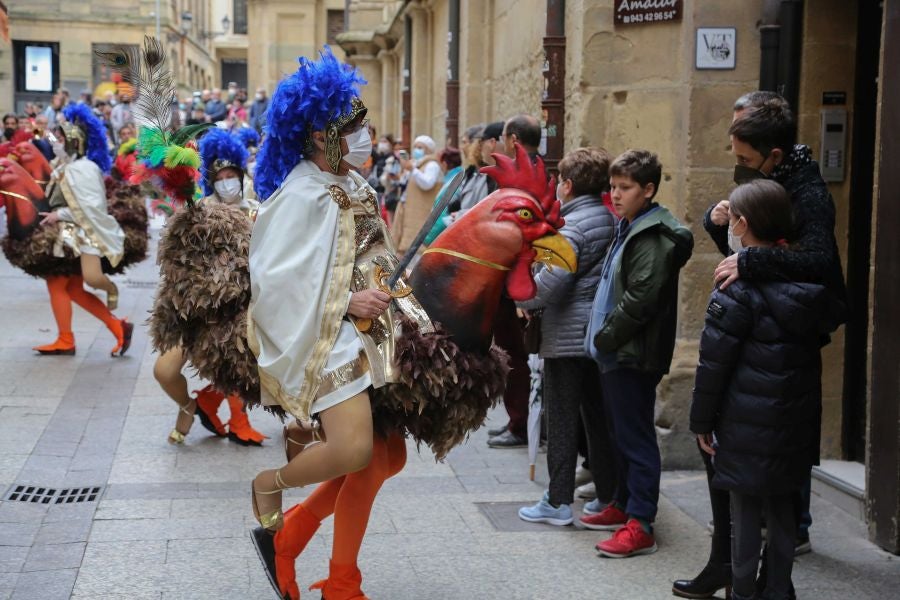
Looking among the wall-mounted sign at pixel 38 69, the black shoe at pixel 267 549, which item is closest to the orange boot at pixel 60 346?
the black shoe at pixel 267 549

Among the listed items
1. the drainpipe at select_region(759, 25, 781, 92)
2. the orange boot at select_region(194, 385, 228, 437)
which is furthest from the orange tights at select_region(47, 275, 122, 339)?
the drainpipe at select_region(759, 25, 781, 92)

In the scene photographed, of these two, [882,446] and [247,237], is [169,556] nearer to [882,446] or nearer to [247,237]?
[247,237]

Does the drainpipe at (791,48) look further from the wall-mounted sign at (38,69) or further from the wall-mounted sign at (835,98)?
the wall-mounted sign at (38,69)

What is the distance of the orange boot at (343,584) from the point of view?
4.66 metres

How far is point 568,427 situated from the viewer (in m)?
5.99

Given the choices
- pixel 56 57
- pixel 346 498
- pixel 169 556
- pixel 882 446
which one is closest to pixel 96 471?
pixel 169 556

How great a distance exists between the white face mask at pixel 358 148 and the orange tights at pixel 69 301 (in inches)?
255

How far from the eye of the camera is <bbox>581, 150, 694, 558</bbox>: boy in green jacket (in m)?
5.46

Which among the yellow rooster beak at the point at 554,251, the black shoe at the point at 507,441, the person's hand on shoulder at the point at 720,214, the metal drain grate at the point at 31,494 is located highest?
the person's hand on shoulder at the point at 720,214

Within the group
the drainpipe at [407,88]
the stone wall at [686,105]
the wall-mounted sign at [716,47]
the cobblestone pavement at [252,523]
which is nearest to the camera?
the cobblestone pavement at [252,523]

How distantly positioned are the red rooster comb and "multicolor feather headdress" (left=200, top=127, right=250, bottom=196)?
3091mm

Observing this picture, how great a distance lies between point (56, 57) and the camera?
52250mm

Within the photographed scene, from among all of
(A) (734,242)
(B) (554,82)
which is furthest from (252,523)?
Answer: (B) (554,82)

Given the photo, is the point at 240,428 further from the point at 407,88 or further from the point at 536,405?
the point at 407,88
